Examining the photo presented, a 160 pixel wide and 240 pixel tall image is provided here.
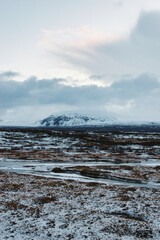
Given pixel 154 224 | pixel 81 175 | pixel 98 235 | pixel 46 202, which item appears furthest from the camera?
pixel 81 175

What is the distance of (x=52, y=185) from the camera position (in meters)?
27.0

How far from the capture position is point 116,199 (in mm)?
21125

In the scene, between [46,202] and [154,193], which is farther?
[154,193]

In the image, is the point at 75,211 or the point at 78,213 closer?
the point at 78,213

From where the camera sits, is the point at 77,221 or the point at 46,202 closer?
the point at 77,221

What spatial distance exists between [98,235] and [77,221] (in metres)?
2.70

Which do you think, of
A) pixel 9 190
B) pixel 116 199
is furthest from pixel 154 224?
pixel 9 190

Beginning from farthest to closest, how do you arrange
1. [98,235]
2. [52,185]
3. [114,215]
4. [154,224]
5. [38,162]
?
1. [38,162]
2. [52,185]
3. [114,215]
4. [154,224]
5. [98,235]

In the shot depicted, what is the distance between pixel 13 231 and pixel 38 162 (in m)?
36.1

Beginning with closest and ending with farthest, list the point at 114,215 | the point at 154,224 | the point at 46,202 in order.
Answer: the point at 154,224
the point at 114,215
the point at 46,202

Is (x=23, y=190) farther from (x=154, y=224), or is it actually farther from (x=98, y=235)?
(x=154, y=224)

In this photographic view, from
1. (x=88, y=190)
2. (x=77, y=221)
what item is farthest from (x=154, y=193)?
(x=77, y=221)

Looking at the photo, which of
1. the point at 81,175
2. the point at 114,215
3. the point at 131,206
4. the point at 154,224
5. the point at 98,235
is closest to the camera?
the point at 98,235

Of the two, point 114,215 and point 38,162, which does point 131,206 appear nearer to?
point 114,215
